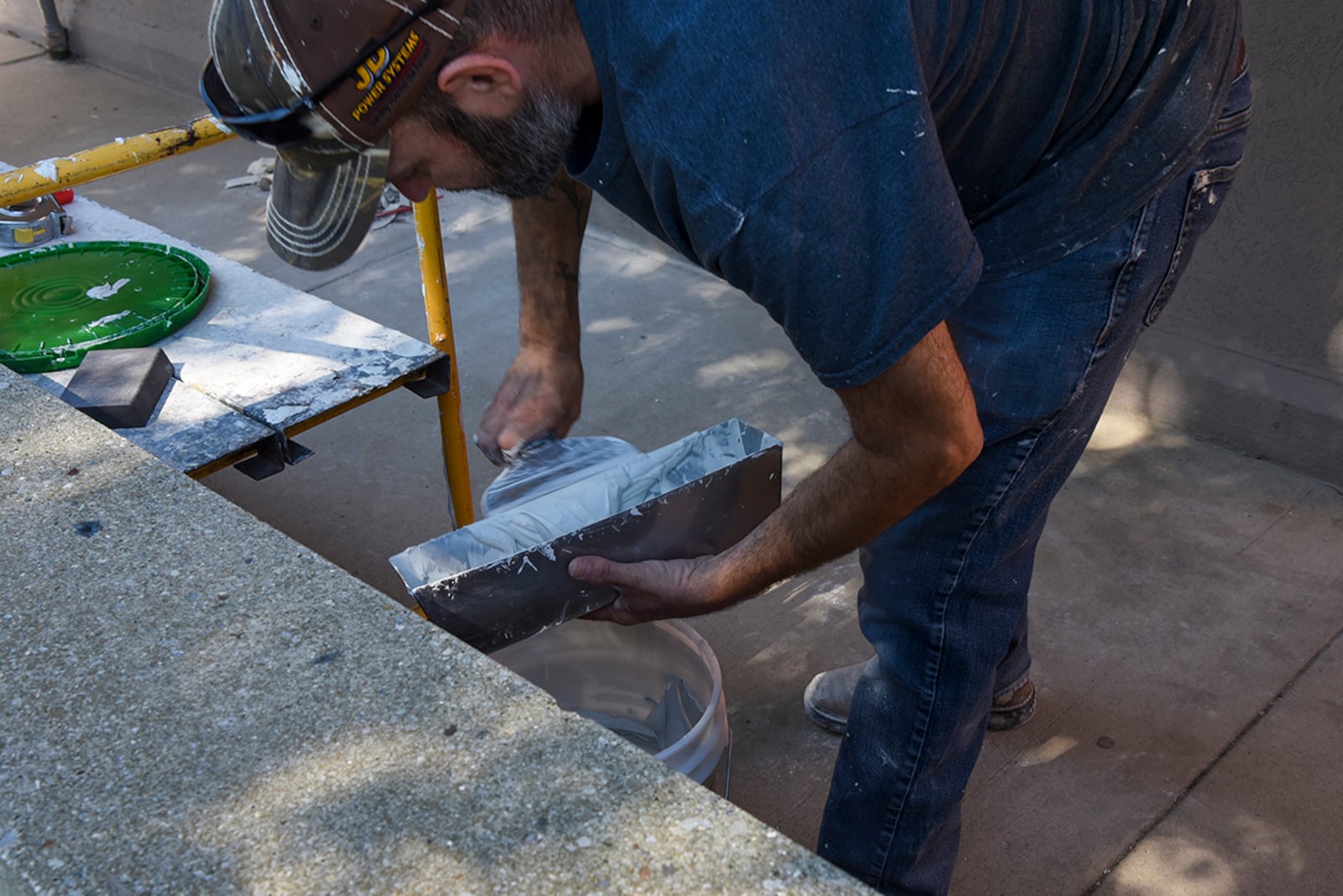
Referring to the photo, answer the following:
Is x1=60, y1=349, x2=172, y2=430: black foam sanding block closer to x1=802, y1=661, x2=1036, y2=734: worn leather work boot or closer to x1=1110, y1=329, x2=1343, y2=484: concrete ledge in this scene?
x1=802, y1=661, x2=1036, y2=734: worn leather work boot

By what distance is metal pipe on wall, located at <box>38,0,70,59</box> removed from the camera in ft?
22.0

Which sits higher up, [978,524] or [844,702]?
[978,524]

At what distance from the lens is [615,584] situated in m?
1.79

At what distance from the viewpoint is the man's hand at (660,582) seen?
172 cm

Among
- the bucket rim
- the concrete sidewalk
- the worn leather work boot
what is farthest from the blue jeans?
the worn leather work boot

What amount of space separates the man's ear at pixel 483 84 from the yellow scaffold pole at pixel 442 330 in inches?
40.8

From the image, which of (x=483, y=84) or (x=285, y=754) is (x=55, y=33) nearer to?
(x=483, y=84)

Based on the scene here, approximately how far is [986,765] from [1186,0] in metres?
1.48

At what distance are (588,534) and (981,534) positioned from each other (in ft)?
1.84

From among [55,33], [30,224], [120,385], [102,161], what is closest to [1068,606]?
[120,385]

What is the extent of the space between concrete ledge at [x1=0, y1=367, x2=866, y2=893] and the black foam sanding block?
1.66 feet

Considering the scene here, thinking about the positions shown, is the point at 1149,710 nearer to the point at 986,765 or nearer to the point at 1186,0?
the point at 986,765

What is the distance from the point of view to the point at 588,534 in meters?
1.77

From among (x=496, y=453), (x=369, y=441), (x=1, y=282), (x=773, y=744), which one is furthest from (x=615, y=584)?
(x=369, y=441)
